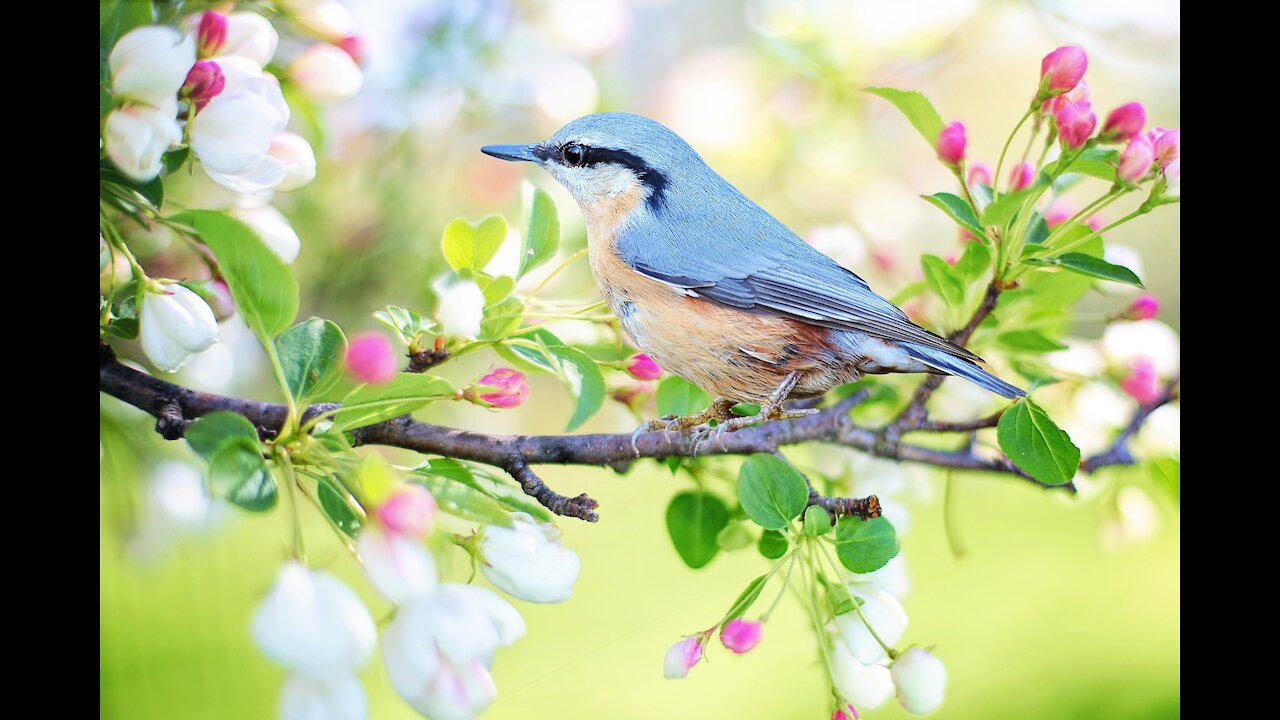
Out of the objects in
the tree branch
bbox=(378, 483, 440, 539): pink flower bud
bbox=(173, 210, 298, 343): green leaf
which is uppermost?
the tree branch

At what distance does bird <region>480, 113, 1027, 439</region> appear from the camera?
577mm

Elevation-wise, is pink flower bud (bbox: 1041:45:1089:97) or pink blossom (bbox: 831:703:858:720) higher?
pink flower bud (bbox: 1041:45:1089:97)

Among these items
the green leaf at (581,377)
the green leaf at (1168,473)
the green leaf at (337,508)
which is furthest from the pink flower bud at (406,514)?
the green leaf at (1168,473)

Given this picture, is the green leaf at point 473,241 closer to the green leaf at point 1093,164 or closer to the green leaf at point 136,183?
the green leaf at point 136,183

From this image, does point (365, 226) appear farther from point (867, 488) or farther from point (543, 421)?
point (867, 488)

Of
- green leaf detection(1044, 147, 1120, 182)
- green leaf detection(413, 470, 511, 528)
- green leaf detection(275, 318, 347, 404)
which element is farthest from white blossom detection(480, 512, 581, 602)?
green leaf detection(1044, 147, 1120, 182)

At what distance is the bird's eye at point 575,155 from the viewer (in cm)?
60

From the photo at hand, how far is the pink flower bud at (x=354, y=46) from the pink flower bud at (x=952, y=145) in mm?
353

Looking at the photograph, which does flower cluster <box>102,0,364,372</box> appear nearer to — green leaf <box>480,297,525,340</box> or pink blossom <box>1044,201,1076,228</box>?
green leaf <box>480,297,525,340</box>

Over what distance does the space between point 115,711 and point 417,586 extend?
0.33 m

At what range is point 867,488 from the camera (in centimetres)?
72

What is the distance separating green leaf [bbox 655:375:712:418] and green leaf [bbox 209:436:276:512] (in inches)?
10.5
